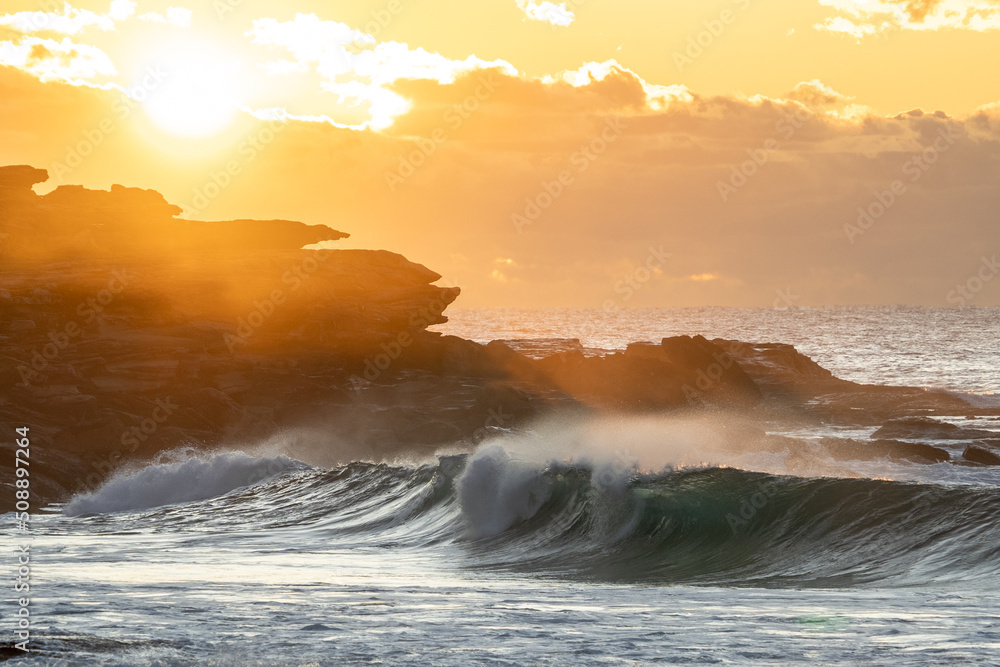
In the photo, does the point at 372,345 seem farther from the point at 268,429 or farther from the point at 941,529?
the point at 941,529

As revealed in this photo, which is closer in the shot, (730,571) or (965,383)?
(730,571)

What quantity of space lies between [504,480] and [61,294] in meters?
23.7

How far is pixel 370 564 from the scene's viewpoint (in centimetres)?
1405

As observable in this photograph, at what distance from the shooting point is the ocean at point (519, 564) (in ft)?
25.4

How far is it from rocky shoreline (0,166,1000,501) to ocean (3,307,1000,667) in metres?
5.34

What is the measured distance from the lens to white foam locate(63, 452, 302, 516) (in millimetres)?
23734

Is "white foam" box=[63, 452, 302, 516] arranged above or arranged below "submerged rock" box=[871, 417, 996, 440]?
below

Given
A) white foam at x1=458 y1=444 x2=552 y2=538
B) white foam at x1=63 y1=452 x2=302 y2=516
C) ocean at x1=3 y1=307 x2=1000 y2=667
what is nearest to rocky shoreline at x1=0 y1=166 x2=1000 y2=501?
white foam at x1=63 y1=452 x2=302 y2=516

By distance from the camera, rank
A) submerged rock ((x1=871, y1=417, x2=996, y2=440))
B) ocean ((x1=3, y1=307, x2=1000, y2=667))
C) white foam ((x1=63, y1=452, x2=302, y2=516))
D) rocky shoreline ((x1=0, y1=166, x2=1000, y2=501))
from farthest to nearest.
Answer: submerged rock ((x1=871, y1=417, x2=996, y2=440)) < rocky shoreline ((x1=0, y1=166, x2=1000, y2=501)) < white foam ((x1=63, y1=452, x2=302, y2=516)) < ocean ((x1=3, y1=307, x2=1000, y2=667))

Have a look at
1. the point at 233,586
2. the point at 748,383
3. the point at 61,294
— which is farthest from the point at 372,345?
the point at 233,586

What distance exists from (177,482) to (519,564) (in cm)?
1433

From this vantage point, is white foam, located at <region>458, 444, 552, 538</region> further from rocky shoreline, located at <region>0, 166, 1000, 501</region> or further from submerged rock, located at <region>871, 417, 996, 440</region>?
submerged rock, located at <region>871, 417, 996, 440</region>

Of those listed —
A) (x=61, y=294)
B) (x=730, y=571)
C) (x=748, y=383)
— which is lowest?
(x=730, y=571)

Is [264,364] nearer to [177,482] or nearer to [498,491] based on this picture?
[177,482]
